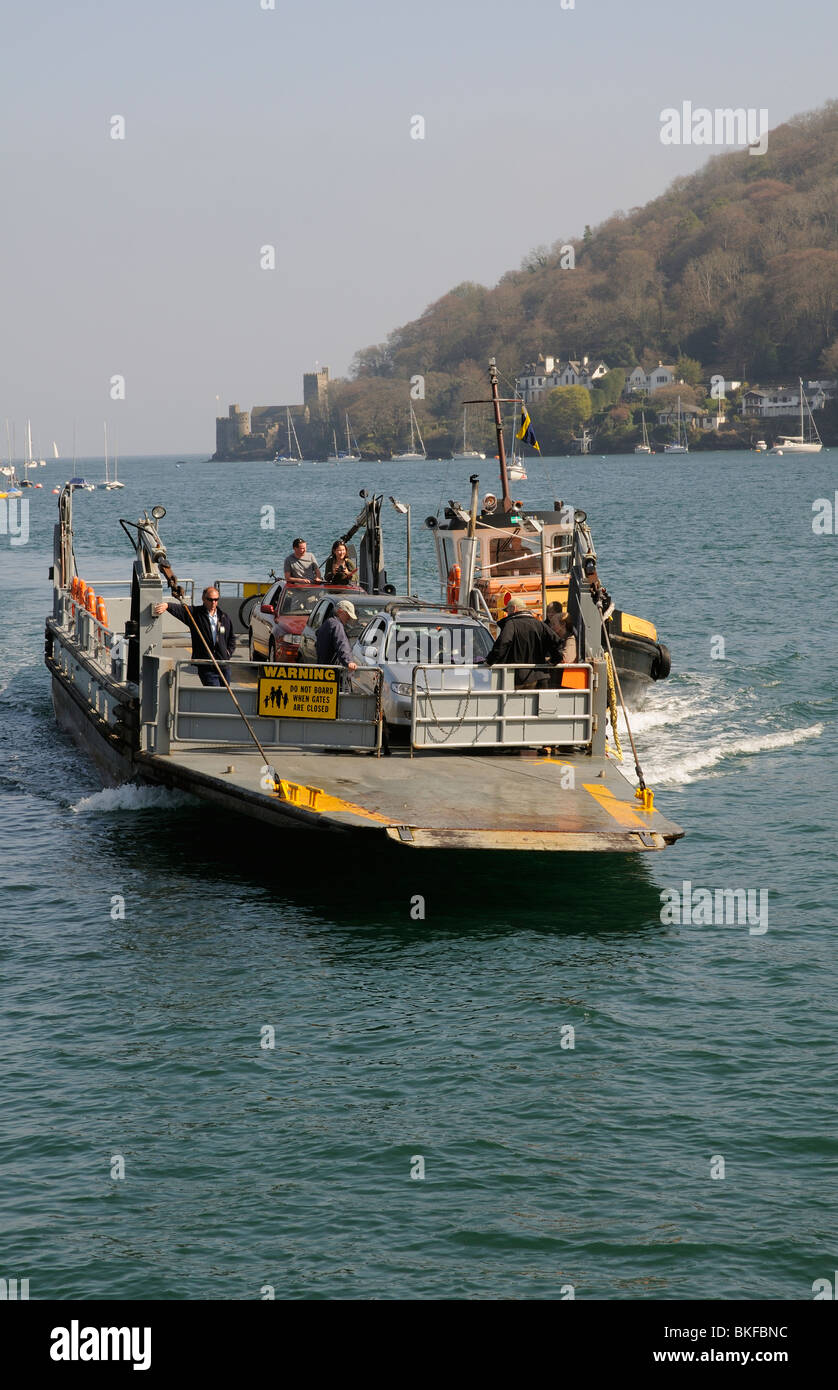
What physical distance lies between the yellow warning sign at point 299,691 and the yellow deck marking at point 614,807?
9.95ft

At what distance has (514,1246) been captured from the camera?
8.84 m

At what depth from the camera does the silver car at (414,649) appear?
17.1 meters

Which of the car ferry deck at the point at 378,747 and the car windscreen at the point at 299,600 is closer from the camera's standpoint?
the car ferry deck at the point at 378,747

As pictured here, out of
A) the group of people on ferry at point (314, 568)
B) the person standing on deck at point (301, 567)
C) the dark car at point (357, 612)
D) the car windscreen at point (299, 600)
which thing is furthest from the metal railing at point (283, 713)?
the person standing on deck at point (301, 567)

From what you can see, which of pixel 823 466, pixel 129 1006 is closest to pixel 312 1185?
pixel 129 1006

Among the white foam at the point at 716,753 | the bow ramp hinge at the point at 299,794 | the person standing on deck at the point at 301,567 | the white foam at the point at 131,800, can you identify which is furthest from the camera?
the person standing on deck at the point at 301,567

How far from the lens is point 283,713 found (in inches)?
659

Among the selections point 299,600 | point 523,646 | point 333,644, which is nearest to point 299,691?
point 333,644

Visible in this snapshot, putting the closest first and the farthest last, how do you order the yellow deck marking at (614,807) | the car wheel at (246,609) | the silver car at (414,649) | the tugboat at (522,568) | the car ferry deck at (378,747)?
the yellow deck marking at (614,807) → the car ferry deck at (378,747) → the silver car at (414,649) → the car wheel at (246,609) → the tugboat at (522,568)

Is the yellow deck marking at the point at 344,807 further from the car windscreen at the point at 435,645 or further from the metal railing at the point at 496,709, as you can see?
Answer: the car windscreen at the point at 435,645

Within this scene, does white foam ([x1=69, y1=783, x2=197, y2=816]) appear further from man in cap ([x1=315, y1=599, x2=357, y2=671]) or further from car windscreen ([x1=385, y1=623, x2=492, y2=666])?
car windscreen ([x1=385, y1=623, x2=492, y2=666])

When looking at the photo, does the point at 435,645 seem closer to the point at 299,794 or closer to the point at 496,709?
the point at 496,709
